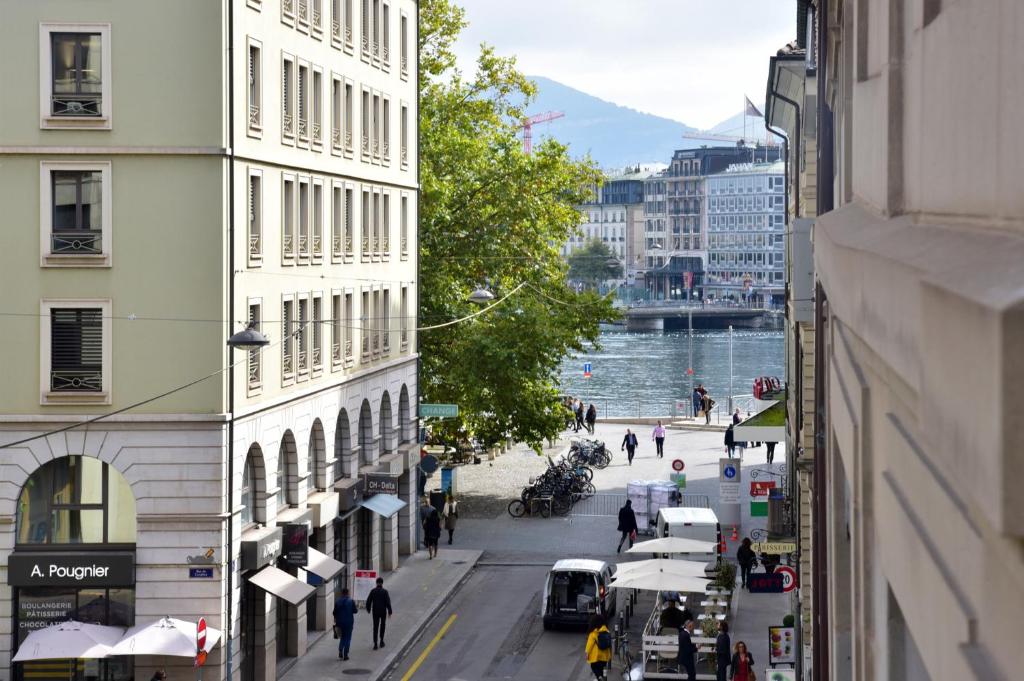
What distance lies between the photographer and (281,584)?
104 feet

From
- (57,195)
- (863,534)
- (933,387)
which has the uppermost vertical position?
(57,195)

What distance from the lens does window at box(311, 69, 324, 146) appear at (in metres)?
37.0

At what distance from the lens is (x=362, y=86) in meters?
41.8

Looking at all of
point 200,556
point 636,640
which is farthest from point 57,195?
point 636,640

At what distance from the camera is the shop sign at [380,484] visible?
4081cm

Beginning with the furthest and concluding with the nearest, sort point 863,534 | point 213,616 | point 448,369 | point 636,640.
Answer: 1. point 448,369
2. point 636,640
3. point 213,616
4. point 863,534

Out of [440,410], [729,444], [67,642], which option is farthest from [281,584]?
[729,444]

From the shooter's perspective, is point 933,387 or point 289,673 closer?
point 933,387

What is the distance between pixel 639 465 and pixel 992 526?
6299 cm

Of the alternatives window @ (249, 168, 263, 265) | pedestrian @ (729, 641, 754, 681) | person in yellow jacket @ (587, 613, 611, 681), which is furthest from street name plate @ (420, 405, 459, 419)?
pedestrian @ (729, 641, 754, 681)

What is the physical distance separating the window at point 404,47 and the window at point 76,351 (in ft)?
58.4

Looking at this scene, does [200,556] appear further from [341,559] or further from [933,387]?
[933,387]

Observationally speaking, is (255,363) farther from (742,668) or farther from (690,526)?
(690,526)

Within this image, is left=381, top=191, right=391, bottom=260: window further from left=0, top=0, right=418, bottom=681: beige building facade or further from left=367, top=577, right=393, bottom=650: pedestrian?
left=367, top=577, right=393, bottom=650: pedestrian
